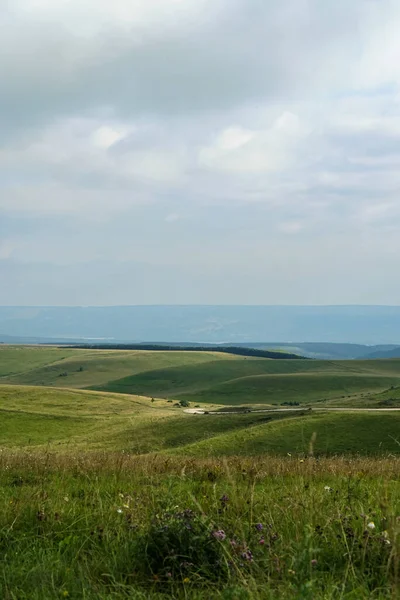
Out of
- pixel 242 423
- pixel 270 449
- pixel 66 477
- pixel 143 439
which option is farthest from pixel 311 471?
pixel 242 423

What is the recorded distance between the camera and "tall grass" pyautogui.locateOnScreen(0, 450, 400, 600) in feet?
16.4

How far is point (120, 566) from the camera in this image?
566 centimetres

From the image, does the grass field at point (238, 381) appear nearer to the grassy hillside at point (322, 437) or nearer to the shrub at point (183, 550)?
the grassy hillside at point (322, 437)

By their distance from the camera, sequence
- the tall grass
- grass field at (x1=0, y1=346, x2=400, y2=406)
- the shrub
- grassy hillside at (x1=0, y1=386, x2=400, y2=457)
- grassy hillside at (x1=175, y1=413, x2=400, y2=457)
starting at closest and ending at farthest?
1. the tall grass
2. the shrub
3. grassy hillside at (x1=175, y1=413, x2=400, y2=457)
4. grassy hillside at (x1=0, y1=386, x2=400, y2=457)
5. grass field at (x1=0, y1=346, x2=400, y2=406)

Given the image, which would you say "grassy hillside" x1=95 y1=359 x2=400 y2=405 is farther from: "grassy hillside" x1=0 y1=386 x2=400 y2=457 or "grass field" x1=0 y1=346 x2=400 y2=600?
"grass field" x1=0 y1=346 x2=400 y2=600

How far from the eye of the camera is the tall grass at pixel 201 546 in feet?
16.4

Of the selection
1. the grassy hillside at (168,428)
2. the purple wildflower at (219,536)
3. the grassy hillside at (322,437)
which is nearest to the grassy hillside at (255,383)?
the grassy hillside at (168,428)

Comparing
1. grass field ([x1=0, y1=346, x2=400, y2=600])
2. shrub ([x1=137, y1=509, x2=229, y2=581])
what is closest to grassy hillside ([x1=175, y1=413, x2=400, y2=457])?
grass field ([x1=0, y1=346, x2=400, y2=600])

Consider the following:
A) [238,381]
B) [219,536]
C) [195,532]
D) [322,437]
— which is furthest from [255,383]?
[219,536]

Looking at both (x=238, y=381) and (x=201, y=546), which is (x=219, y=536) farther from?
(x=238, y=381)

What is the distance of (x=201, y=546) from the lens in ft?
18.4

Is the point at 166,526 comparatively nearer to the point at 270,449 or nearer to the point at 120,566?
the point at 120,566

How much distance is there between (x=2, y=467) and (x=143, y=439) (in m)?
42.2

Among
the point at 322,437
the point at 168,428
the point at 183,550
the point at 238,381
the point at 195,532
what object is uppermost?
the point at 195,532
